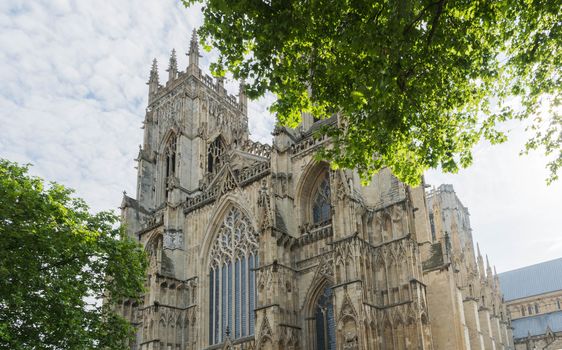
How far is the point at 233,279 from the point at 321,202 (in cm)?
576


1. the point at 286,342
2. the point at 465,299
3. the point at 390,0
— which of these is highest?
the point at 390,0

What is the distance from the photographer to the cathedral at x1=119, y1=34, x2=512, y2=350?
1978cm

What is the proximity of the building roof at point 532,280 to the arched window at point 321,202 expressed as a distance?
42853 millimetres

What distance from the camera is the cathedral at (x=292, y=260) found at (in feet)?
64.9

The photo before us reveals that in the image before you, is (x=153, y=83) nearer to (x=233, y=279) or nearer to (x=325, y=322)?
(x=233, y=279)

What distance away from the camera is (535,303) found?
5700 centimetres

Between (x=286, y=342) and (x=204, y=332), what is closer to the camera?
(x=286, y=342)

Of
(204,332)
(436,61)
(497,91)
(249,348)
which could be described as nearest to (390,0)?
(436,61)

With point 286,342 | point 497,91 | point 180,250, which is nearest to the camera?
point 497,91

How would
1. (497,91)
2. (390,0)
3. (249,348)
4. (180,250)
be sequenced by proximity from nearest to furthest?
1. (390,0)
2. (497,91)
3. (249,348)
4. (180,250)

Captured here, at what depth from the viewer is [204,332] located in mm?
25969

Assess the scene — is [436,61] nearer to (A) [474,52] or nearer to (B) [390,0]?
(A) [474,52]

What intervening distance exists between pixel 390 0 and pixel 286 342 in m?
15.0

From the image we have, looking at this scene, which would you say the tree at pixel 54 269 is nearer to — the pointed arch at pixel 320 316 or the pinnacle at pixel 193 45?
the pointed arch at pixel 320 316
